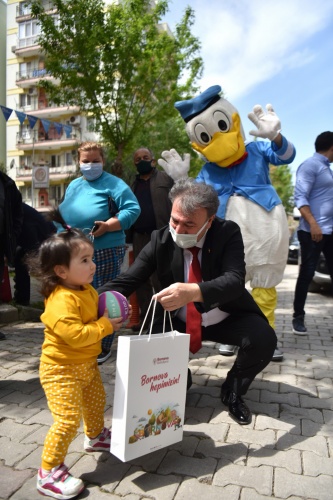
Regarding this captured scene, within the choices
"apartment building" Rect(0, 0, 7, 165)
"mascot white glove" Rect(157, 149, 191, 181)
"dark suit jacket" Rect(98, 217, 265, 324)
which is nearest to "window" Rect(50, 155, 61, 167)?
"apartment building" Rect(0, 0, 7, 165)

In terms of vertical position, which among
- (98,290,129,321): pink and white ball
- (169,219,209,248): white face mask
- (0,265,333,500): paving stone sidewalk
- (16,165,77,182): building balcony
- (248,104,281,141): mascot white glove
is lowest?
(0,265,333,500): paving stone sidewalk

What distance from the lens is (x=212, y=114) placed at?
3.65 metres

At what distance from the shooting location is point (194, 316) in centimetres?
258

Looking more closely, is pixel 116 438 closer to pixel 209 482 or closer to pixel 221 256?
pixel 209 482

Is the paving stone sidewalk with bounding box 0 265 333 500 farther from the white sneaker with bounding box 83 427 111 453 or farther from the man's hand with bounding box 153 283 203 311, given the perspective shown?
the man's hand with bounding box 153 283 203 311

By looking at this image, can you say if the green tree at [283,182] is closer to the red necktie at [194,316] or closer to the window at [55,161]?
the window at [55,161]

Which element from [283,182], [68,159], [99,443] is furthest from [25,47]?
[99,443]

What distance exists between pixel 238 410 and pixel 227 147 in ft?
6.76

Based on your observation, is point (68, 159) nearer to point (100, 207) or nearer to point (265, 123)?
point (100, 207)

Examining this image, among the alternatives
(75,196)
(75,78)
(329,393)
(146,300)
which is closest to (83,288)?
(75,196)

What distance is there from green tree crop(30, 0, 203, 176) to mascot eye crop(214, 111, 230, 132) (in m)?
6.15

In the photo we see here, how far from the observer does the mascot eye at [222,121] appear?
12.0ft

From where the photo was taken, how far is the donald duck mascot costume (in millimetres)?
3562

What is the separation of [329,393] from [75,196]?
2.50 m
